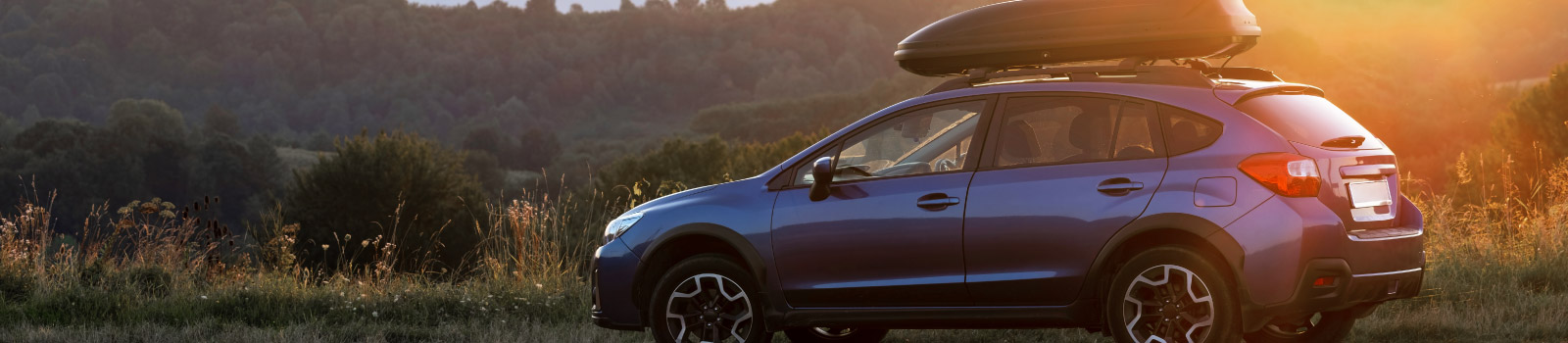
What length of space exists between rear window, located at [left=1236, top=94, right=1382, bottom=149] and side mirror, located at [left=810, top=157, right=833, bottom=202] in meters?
1.82

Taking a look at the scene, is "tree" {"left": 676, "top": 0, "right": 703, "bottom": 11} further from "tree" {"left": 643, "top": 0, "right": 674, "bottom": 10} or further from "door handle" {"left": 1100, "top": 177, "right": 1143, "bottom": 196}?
"door handle" {"left": 1100, "top": 177, "right": 1143, "bottom": 196}

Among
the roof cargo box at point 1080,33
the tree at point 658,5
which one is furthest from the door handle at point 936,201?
the tree at point 658,5

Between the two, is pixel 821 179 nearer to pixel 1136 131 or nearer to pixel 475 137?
pixel 1136 131

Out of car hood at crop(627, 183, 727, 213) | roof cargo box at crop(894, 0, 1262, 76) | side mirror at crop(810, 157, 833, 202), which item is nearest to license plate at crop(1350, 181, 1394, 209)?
roof cargo box at crop(894, 0, 1262, 76)

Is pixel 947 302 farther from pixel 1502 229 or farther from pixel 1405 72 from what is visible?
pixel 1405 72

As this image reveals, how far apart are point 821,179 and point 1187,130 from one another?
1.68 m

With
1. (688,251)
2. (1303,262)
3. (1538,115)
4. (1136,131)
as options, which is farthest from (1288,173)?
(1538,115)

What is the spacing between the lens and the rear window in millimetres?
6094

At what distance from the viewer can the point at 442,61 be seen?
16838cm

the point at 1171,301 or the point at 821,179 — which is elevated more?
the point at 821,179

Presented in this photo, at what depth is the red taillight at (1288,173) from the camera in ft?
19.2

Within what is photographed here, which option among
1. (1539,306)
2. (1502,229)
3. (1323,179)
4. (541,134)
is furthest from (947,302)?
(541,134)

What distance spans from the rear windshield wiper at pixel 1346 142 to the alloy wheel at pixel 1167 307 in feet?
2.48

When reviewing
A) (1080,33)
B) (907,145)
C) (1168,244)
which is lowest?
(1168,244)
